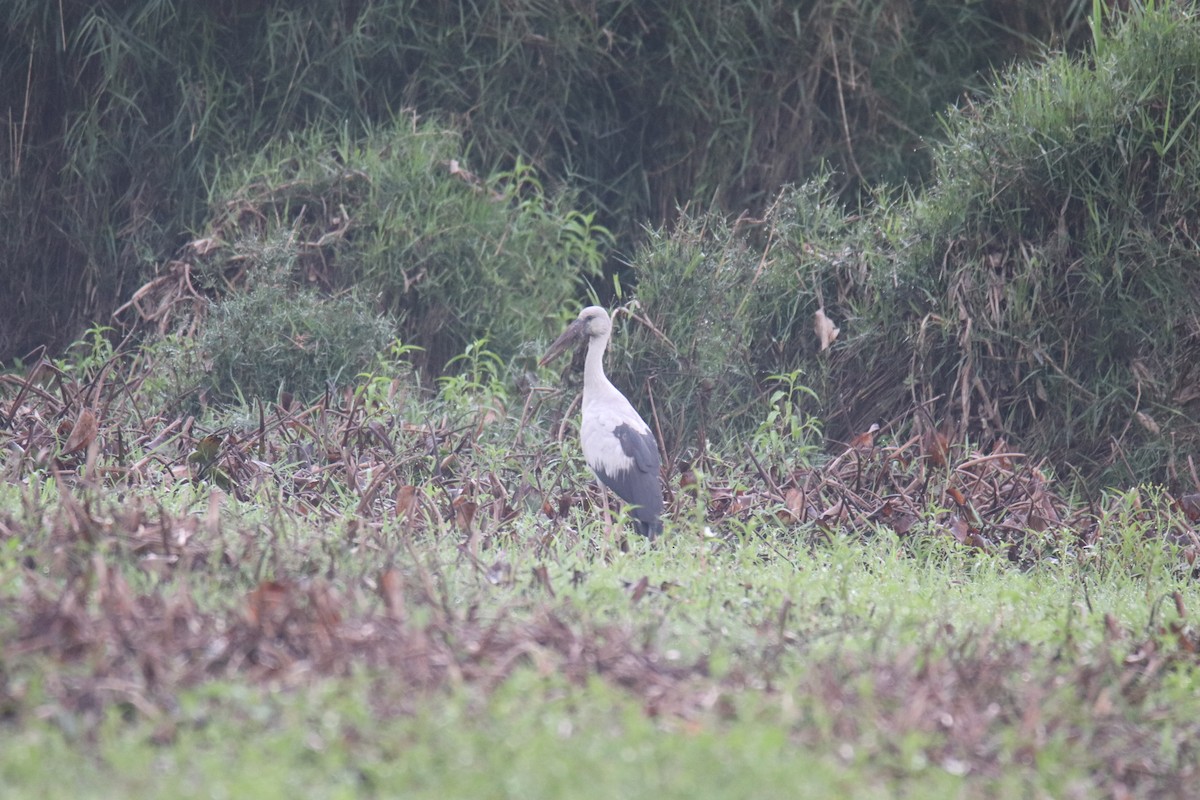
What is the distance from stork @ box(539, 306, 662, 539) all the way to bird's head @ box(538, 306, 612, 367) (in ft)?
0.40

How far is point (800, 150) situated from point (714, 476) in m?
3.12

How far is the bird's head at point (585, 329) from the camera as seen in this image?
6.46 metres

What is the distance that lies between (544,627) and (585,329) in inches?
136

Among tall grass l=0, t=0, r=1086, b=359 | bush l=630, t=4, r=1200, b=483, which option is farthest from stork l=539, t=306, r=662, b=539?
tall grass l=0, t=0, r=1086, b=359

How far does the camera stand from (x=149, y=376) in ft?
22.1

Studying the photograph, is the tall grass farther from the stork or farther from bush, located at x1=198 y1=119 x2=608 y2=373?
the stork

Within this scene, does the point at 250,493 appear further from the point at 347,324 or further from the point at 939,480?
the point at 939,480

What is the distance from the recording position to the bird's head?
646cm

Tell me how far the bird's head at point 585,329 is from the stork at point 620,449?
0.40 ft

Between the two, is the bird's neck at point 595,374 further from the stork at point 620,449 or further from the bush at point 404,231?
the bush at point 404,231

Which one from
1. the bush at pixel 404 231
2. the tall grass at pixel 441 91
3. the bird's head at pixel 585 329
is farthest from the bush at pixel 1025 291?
the tall grass at pixel 441 91

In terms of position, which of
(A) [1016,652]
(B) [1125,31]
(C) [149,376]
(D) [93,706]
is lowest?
(C) [149,376]

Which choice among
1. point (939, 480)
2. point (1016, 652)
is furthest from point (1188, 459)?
point (1016, 652)

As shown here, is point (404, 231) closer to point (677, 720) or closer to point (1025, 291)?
point (1025, 291)
